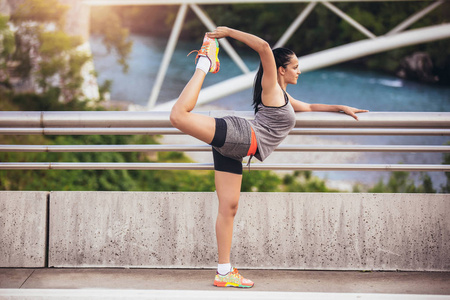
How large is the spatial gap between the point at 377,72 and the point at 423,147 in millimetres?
30325

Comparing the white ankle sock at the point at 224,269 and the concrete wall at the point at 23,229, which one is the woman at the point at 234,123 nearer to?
the white ankle sock at the point at 224,269

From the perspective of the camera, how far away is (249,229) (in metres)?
3.78

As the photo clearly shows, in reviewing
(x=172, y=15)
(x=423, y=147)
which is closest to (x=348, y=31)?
(x=172, y=15)

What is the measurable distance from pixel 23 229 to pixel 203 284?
1347 millimetres

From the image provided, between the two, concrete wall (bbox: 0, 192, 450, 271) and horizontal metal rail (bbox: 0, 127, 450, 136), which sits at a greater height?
horizontal metal rail (bbox: 0, 127, 450, 136)

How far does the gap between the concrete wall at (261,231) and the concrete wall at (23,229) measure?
82mm

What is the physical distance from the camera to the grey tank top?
10.6 feet

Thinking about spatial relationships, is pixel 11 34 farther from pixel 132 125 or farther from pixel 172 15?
pixel 132 125

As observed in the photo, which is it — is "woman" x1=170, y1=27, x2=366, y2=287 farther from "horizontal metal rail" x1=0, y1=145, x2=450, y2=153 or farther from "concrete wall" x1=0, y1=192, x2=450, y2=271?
"concrete wall" x1=0, y1=192, x2=450, y2=271

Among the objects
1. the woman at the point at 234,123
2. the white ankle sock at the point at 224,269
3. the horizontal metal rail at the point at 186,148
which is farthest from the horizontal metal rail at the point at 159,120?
the white ankle sock at the point at 224,269

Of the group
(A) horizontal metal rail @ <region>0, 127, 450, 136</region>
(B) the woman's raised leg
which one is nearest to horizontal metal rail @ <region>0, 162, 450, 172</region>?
(A) horizontal metal rail @ <region>0, 127, 450, 136</region>

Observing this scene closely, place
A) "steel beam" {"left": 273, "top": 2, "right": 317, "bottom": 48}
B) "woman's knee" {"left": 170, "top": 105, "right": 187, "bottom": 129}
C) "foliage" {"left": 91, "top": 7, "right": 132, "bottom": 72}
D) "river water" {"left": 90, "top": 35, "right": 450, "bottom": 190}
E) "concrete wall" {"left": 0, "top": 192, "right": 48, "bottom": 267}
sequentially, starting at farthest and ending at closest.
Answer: "river water" {"left": 90, "top": 35, "right": 450, "bottom": 190}
"foliage" {"left": 91, "top": 7, "right": 132, "bottom": 72}
"steel beam" {"left": 273, "top": 2, "right": 317, "bottom": 48}
"concrete wall" {"left": 0, "top": 192, "right": 48, "bottom": 267}
"woman's knee" {"left": 170, "top": 105, "right": 187, "bottom": 129}

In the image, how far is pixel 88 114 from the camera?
3.58 m

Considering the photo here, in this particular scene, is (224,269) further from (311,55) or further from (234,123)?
(311,55)
